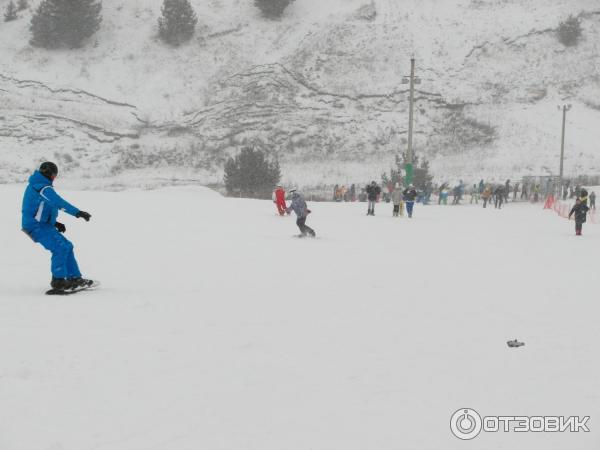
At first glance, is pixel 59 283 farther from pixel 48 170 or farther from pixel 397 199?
pixel 397 199

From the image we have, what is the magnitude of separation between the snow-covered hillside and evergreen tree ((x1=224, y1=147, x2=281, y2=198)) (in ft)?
30.7

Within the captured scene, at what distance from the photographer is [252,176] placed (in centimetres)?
3619

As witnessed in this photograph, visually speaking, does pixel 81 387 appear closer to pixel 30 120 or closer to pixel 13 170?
pixel 13 170

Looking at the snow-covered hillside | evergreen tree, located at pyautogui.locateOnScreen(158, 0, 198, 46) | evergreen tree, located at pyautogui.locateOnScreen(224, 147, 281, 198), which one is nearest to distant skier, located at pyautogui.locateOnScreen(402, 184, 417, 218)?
evergreen tree, located at pyautogui.locateOnScreen(224, 147, 281, 198)

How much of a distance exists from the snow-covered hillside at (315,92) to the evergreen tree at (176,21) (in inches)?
44.9

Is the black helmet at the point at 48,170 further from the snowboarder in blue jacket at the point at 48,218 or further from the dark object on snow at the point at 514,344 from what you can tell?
the dark object on snow at the point at 514,344

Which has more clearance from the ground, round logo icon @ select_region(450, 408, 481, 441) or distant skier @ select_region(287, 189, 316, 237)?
distant skier @ select_region(287, 189, 316, 237)

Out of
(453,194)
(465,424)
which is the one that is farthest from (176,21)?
(465,424)

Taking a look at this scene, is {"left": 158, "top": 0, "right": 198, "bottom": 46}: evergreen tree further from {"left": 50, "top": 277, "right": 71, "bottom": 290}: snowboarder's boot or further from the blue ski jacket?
{"left": 50, "top": 277, "right": 71, "bottom": 290}: snowboarder's boot

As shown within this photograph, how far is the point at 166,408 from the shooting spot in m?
4.00

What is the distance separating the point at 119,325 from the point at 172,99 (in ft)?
162

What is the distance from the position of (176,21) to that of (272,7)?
32.1 ft

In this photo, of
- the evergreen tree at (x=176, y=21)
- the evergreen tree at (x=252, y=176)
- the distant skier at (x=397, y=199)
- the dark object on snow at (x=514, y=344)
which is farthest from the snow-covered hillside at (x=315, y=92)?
the dark object on snow at (x=514, y=344)

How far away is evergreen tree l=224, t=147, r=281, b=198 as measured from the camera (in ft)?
119
